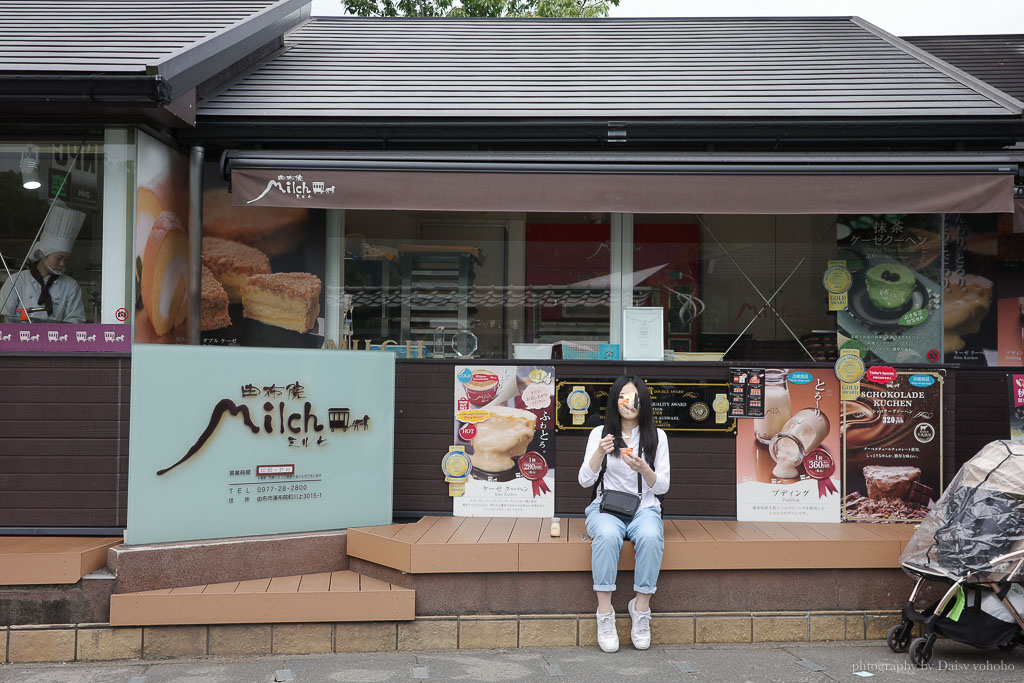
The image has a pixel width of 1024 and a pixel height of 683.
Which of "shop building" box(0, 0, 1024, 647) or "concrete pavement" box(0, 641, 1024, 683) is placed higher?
"shop building" box(0, 0, 1024, 647)

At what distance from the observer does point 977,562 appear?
181 inches

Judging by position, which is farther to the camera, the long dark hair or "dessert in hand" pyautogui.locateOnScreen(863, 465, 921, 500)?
"dessert in hand" pyautogui.locateOnScreen(863, 465, 921, 500)

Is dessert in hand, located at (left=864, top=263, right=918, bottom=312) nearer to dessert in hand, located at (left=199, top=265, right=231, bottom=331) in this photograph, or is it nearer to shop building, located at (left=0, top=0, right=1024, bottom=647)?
shop building, located at (left=0, top=0, right=1024, bottom=647)

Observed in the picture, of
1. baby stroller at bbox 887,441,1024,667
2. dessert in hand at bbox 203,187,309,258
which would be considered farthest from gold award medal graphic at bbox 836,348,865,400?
dessert in hand at bbox 203,187,309,258

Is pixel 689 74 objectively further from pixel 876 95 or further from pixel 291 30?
pixel 291 30

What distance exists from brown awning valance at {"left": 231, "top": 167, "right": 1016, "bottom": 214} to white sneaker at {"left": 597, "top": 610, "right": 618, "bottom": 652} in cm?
273

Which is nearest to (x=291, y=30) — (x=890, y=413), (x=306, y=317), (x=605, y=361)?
(x=306, y=317)

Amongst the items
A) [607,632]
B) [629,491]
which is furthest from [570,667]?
[629,491]

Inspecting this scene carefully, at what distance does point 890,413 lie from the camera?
238 inches

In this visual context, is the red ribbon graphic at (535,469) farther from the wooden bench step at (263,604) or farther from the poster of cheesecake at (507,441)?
the wooden bench step at (263,604)

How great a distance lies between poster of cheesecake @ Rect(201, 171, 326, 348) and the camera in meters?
6.38

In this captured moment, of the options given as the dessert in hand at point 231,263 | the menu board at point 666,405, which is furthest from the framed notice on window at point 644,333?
the dessert in hand at point 231,263

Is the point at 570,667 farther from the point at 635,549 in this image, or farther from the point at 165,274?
the point at 165,274

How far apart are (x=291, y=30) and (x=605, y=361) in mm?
5170
